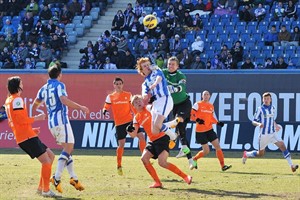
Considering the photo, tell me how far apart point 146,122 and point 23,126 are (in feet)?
8.46

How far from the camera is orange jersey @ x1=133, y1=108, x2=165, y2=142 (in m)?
14.9

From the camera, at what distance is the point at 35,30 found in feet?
114

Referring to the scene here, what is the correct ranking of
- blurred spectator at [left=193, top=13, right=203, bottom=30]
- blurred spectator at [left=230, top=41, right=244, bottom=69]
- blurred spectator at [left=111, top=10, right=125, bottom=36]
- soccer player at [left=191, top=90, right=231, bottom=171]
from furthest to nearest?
1. blurred spectator at [left=111, top=10, right=125, bottom=36]
2. blurred spectator at [left=193, top=13, right=203, bottom=30]
3. blurred spectator at [left=230, top=41, right=244, bottom=69]
4. soccer player at [left=191, top=90, right=231, bottom=171]

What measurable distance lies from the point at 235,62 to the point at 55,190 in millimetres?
16000

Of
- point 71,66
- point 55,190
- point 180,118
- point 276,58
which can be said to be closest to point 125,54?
point 71,66

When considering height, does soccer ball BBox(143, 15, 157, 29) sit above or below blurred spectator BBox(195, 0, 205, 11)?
below

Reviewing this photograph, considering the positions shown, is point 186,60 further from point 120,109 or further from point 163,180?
point 163,180

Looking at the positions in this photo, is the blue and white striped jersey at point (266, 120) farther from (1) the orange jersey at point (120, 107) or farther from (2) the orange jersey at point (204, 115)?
(1) the orange jersey at point (120, 107)

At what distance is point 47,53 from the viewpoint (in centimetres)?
3297

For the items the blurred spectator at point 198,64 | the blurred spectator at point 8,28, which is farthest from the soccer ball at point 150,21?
the blurred spectator at point 8,28

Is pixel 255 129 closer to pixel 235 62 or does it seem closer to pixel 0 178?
pixel 235 62

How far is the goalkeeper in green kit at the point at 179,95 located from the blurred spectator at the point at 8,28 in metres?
18.6

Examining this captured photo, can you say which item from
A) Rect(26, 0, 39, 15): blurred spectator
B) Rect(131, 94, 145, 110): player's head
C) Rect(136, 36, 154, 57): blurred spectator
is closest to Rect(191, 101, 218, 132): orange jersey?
Rect(131, 94, 145, 110): player's head

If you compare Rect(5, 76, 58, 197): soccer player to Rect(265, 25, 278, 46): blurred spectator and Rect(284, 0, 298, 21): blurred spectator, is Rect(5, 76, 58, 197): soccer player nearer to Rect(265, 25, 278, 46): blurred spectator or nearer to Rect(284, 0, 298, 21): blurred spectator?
Rect(265, 25, 278, 46): blurred spectator
